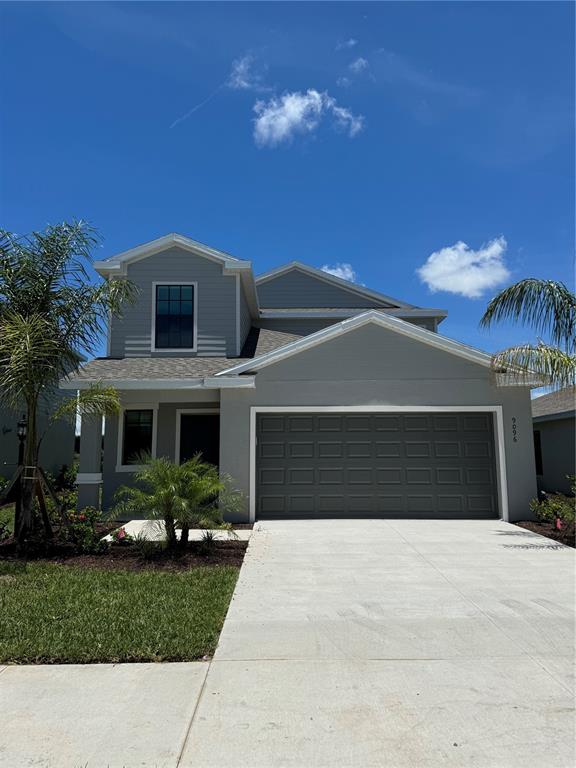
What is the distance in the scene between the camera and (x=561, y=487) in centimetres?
1622

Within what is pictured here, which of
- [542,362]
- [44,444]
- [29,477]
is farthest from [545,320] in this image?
[44,444]

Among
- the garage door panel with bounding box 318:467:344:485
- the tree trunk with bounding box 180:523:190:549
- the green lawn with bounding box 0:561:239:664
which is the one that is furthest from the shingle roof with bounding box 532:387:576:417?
the green lawn with bounding box 0:561:239:664

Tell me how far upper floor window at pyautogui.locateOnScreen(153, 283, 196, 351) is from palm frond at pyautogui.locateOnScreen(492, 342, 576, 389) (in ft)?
24.8

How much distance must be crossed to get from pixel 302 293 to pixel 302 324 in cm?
189

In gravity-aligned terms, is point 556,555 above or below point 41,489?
below

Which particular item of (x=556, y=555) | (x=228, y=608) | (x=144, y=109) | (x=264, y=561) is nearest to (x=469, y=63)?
(x=144, y=109)

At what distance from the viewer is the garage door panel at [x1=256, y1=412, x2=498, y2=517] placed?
38.3 ft

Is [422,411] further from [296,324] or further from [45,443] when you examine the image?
[45,443]

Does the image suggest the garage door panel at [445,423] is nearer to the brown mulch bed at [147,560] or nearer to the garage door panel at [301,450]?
the garage door panel at [301,450]

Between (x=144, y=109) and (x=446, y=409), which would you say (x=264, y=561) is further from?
(x=144, y=109)

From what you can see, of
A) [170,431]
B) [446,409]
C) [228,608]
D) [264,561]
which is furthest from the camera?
[170,431]

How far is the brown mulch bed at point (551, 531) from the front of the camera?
31.2 ft

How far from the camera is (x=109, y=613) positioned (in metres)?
5.39

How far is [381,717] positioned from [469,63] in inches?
434
